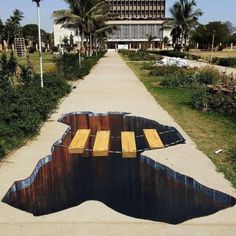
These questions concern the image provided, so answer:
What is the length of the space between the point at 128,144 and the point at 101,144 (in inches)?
19.8

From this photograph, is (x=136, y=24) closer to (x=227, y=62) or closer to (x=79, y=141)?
(x=227, y=62)

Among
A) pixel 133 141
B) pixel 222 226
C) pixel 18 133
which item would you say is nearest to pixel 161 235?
pixel 222 226

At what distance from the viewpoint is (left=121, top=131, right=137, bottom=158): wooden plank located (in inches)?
282

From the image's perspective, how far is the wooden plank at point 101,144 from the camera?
7.20 meters

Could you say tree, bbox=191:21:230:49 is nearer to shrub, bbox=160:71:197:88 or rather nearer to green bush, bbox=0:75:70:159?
shrub, bbox=160:71:197:88

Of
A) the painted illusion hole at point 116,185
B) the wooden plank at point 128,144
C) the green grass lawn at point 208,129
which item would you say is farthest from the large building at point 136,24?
the painted illusion hole at point 116,185

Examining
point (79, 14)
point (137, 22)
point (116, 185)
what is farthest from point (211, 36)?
point (116, 185)

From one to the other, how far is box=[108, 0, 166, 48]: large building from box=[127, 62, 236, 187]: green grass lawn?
390 feet

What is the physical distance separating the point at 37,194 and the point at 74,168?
1151mm

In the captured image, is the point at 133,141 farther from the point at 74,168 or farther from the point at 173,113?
the point at 173,113

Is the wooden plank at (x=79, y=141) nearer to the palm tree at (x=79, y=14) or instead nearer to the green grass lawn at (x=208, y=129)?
the green grass lawn at (x=208, y=129)

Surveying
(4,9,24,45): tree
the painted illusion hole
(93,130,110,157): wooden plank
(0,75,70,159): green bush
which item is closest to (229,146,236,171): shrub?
the painted illusion hole

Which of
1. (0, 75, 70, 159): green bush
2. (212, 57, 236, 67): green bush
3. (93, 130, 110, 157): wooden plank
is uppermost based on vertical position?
(0, 75, 70, 159): green bush

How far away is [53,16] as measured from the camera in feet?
129
